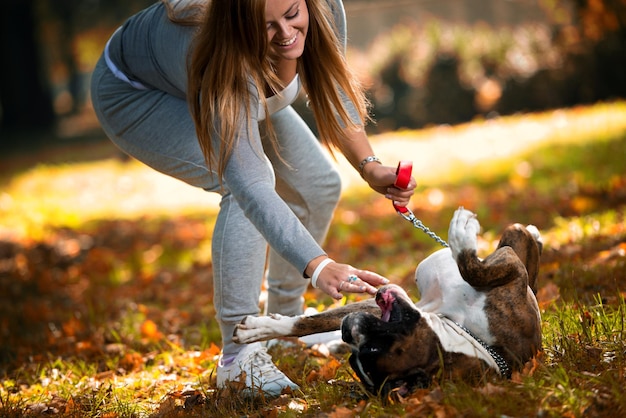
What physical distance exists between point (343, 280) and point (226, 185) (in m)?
0.95

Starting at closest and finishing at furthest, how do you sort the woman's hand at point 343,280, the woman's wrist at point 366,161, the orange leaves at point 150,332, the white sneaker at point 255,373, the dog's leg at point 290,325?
the woman's hand at point 343,280 → the dog's leg at point 290,325 → the white sneaker at point 255,373 → the woman's wrist at point 366,161 → the orange leaves at point 150,332

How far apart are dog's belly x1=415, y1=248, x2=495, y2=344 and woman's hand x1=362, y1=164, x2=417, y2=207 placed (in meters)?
0.31

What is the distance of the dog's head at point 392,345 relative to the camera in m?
2.79

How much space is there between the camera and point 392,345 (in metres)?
2.80

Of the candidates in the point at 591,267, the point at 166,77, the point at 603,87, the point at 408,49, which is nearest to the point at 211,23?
the point at 166,77

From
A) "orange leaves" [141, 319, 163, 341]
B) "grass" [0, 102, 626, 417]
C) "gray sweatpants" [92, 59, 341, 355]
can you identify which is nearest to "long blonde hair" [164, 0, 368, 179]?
"gray sweatpants" [92, 59, 341, 355]

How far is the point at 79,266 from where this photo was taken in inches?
307

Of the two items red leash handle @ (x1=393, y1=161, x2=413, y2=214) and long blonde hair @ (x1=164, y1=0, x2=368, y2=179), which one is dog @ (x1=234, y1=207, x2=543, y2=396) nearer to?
red leash handle @ (x1=393, y1=161, x2=413, y2=214)

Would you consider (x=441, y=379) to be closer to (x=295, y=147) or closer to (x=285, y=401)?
(x=285, y=401)

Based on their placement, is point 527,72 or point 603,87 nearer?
point 603,87

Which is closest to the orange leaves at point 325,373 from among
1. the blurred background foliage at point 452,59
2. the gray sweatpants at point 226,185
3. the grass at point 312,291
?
the grass at point 312,291

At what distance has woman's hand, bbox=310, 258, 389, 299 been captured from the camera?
2.78 m

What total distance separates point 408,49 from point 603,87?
4792 millimetres

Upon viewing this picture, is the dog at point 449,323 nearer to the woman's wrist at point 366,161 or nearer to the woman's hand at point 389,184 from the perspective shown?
the woman's hand at point 389,184
